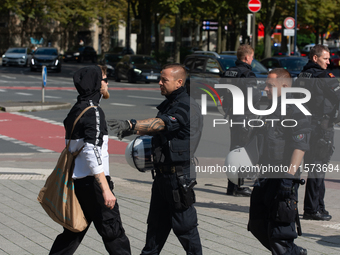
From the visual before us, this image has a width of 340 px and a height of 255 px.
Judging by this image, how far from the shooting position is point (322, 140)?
5.86m

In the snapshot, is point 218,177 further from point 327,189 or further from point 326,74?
point 326,74

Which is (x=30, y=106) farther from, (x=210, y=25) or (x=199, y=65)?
(x=210, y=25)

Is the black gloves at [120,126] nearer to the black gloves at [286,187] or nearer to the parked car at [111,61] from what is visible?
the black gloves at [286,187]

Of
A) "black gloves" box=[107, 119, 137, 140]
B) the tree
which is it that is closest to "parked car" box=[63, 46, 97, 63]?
the tree

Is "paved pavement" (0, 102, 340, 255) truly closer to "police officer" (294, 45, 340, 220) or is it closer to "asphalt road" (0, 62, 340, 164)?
"police officer" (294, 45, 340, 220)

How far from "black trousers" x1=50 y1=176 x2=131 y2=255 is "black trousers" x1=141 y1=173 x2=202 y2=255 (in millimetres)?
232

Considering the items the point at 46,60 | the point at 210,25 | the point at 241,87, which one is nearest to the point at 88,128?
the point at 241,87

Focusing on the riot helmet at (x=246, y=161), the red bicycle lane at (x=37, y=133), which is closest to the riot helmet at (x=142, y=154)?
the riot helmet at (x=246, y=161)

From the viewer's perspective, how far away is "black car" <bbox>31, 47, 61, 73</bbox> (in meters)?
37.9

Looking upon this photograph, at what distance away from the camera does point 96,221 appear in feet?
12.9

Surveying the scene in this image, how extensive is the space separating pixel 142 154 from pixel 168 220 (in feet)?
1.80

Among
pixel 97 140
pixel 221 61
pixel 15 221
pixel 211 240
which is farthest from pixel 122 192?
pixel 221 61

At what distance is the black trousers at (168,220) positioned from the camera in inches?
155

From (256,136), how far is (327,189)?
12.7 ft
